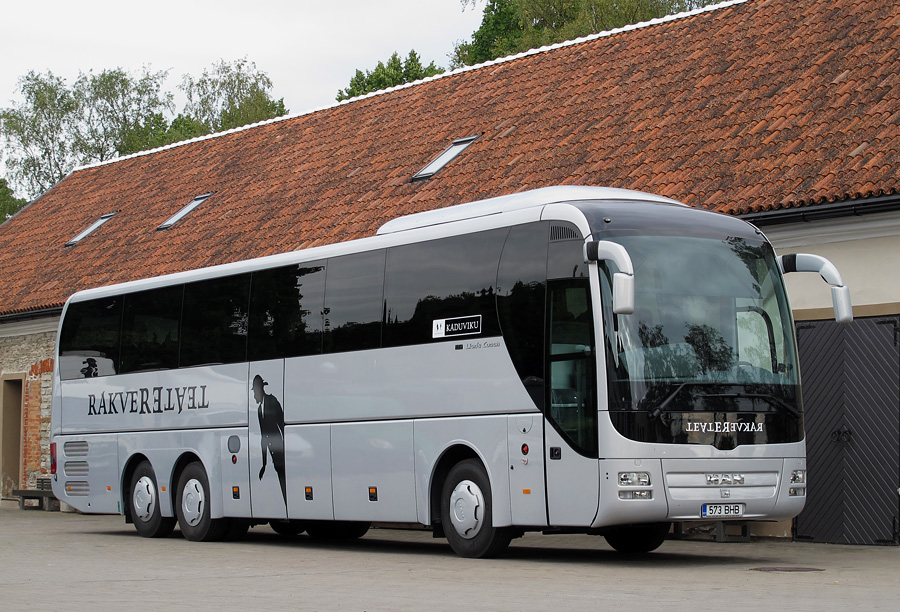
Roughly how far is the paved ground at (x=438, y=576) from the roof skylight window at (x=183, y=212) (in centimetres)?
1180

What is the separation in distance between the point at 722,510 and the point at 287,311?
6021 mm

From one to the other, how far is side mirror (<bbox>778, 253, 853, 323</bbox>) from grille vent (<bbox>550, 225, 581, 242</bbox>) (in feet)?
7.23

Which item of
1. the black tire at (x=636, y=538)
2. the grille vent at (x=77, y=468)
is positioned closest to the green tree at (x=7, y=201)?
the grille vent at (x=77, y=468)

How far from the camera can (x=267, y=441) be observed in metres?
16.5

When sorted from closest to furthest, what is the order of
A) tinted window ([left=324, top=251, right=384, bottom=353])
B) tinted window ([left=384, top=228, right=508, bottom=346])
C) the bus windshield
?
the bus windshield → tinted window ([left=384, top=228, right=508, bottom=346]) → tinted window ([left=324, top=251, right=384, bottom=353])

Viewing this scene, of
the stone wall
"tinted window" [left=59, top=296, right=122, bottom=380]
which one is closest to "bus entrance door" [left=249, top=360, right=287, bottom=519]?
"tinted window" [left=59, top=296, right=122, bottom=380]

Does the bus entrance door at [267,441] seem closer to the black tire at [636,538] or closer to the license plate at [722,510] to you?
the black tire at [636,538]

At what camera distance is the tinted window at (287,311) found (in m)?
15.8

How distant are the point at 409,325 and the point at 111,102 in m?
48.5

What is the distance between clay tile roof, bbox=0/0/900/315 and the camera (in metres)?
17.2

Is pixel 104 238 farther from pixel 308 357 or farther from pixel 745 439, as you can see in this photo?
pixel 745 439

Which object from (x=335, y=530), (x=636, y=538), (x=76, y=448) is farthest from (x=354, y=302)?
(x=76, y=448)

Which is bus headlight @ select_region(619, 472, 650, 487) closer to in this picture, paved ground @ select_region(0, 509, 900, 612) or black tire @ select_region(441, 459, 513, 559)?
paved ground @ select_region(0, 509, 900, 612)

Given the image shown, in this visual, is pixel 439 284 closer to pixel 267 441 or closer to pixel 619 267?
pixel 619 267
